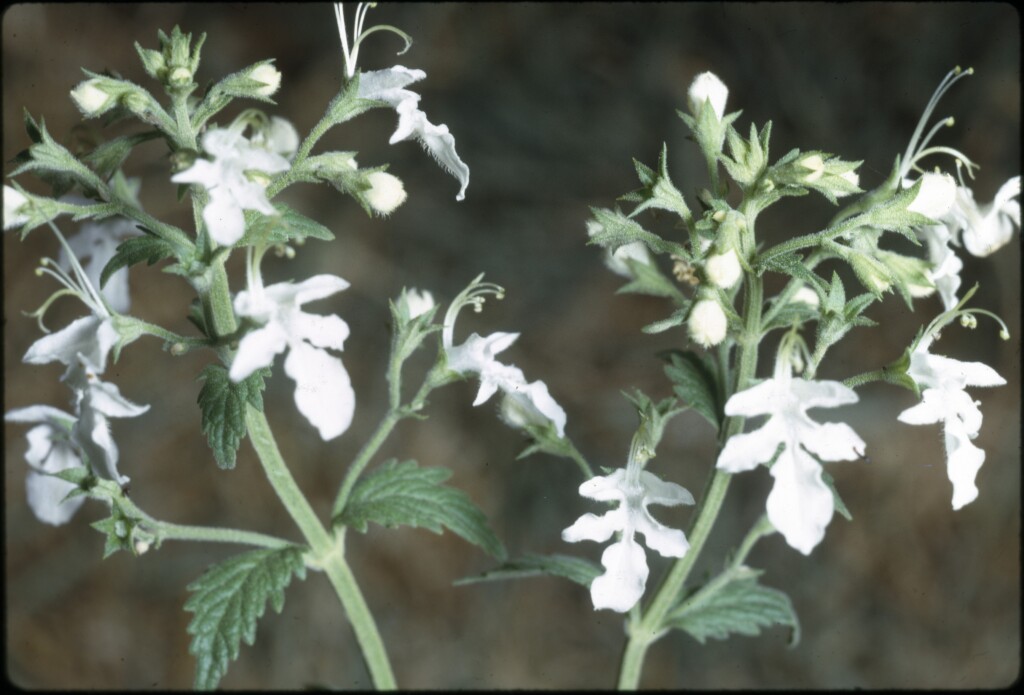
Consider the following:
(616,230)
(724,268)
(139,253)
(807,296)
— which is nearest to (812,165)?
(724,268)

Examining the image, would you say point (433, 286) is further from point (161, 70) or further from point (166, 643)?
point (161, 70)

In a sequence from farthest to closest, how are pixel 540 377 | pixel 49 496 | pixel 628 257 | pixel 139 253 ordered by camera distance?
1. pixel 540 377
2. pixel 49 496
3. pixel 628 257
4. pixel 139 253

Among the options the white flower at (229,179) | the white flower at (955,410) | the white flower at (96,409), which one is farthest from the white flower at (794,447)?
the white flower at (96,409)

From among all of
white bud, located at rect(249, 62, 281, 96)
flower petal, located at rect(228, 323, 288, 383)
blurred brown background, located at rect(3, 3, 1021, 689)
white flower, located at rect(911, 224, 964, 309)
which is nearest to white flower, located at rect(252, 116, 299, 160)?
white bud, located at rect(249, 62, 281, 96)

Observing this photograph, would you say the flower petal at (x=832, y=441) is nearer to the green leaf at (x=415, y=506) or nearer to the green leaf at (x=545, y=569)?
the green leaf at (x=545, y=569)

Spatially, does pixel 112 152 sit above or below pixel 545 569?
above

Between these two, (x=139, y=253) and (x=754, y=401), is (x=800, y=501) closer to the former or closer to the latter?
(x=754, y=401)
